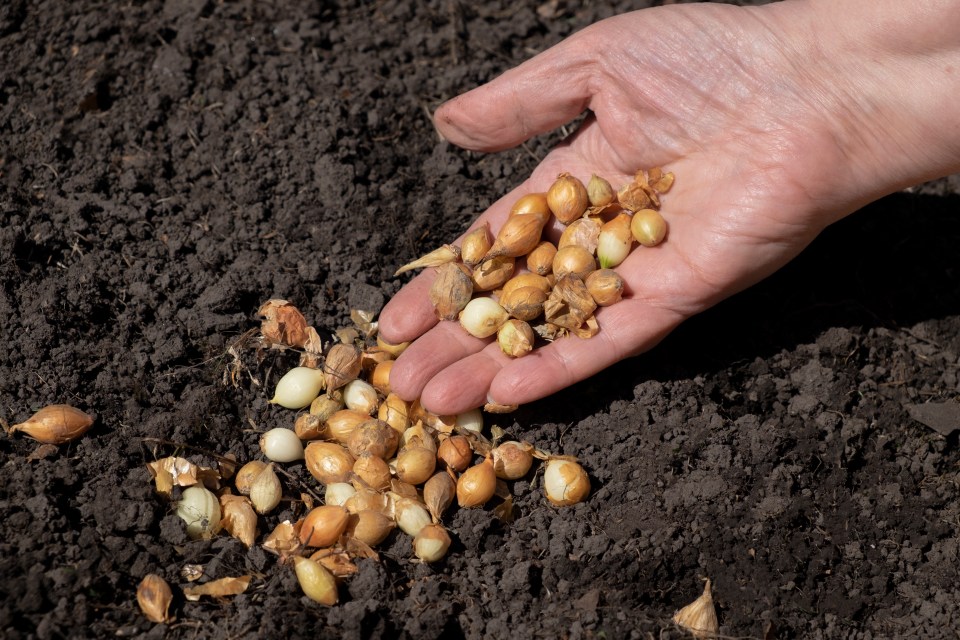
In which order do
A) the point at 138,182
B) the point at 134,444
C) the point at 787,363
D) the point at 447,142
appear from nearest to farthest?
1. the point at 134,444
2. the point at 787,363
3. the point at 138,182
4. the point at 447,142

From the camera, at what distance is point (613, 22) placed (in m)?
3.13

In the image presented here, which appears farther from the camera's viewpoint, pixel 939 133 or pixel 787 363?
pixel 787 363

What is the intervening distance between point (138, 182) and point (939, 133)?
300 centimetres

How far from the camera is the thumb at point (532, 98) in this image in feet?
10.2

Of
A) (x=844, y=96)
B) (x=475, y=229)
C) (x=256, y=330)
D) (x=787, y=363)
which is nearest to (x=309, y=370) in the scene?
(x=256, y=330)

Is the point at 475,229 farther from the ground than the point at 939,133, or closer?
closer

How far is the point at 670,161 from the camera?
3154 millimetres

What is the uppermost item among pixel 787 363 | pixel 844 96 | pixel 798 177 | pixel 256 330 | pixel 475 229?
pixel 844 96

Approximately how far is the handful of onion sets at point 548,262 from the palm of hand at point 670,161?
6 cm

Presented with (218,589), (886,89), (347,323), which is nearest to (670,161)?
(886,89)

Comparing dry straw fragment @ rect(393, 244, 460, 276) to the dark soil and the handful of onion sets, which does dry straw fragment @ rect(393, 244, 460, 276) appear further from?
the dark soil

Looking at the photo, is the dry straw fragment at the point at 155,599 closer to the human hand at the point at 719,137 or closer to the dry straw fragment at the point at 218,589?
the dry straw fragment at the point at 218,589

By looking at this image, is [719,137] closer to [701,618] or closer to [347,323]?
[347,323]

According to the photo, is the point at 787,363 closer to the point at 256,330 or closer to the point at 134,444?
the point at 256,330
